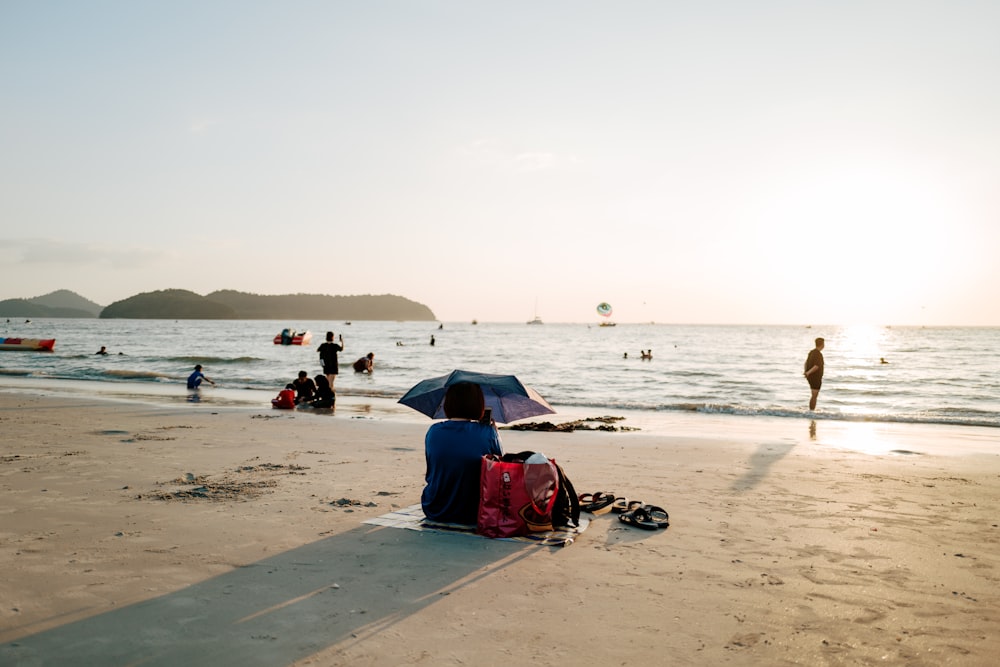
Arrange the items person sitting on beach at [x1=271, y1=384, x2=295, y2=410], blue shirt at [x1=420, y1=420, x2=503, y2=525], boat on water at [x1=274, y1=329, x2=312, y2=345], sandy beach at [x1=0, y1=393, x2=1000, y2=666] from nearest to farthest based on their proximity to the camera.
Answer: sandy beach at [x1=0, y1=393, x2=1000, y2=666] → blue shirt at [x1=420, y1=420, x2=503, y2=525] → person sitting on beach at [x1=271, y1=384, x2=295, y2=410] → boat on water at [x1=274, y1=329, x2=312, y2=345]

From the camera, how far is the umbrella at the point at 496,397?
7301 millimetres

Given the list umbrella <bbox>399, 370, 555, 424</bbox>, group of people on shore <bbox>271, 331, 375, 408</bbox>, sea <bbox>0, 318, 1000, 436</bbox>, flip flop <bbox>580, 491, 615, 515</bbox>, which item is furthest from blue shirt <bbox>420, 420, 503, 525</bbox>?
group of people on shore <bbox>271, 331, 375, 408</bbox>

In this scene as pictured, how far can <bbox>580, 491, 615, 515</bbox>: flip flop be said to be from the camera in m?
7.25

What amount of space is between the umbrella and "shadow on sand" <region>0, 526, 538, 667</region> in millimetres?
1635

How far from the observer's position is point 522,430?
14.7 metres

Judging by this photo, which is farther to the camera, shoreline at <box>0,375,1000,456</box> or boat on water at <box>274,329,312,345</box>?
boat on water at <box>274,329,312,345</box>

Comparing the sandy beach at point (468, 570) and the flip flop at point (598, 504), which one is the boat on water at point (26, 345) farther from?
the flip flop at point (598, 504)

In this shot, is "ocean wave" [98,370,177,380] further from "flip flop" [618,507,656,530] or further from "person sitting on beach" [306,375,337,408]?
"flip flop" [618,507,656,530]

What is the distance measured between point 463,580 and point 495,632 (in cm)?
95

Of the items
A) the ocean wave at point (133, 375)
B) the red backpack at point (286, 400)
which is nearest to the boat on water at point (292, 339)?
the ocean wave at point (133, 375)

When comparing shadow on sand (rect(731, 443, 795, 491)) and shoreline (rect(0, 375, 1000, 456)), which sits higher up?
shadow on sand (rect(731, 443, 795, 491))

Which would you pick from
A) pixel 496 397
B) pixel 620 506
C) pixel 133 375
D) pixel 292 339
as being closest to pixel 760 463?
pixel 620 506

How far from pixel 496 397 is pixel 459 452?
1123 mm

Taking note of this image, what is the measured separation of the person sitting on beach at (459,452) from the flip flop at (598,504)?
1.42 meters
